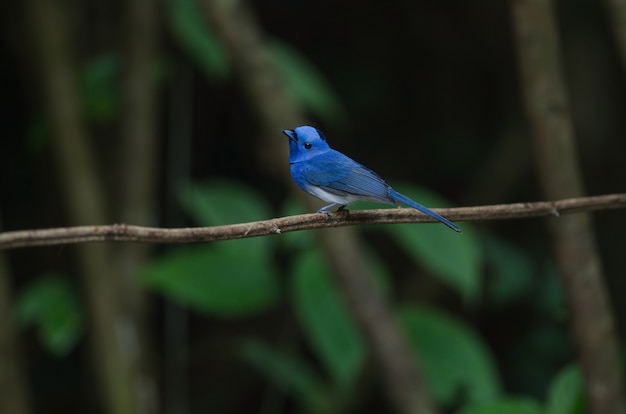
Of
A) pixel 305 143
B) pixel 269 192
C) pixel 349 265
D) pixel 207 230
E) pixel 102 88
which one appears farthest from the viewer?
pixel 269 192

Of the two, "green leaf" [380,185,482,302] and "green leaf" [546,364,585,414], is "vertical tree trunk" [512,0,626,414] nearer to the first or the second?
"green leaf" [546,364,585,414]

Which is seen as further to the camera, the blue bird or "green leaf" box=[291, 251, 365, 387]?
"green leaf" box=[291, 251, 365, 387]

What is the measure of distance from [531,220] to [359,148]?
1007 millimetres

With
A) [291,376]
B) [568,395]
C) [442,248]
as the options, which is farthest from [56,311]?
[568,395]

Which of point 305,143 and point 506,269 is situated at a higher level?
point 305,143

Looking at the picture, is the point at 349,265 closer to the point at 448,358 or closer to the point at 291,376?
the point at 448,358

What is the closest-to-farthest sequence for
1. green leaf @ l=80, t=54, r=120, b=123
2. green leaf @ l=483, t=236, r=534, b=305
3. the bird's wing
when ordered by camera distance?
1. the bird's wing
2. green leaf @ l=80, t=54, r=120, b=123
3. green leaf @ l=483, t=236, r=534, b=305

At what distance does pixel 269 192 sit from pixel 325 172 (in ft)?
8.62

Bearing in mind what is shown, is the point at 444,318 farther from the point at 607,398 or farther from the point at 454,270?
the point at 607,398

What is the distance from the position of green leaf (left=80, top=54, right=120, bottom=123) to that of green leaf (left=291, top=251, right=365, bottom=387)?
1028 mm

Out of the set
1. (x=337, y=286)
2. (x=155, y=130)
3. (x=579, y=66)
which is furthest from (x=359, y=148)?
(x=337, y=286)

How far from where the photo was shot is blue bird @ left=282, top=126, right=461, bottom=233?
184cm

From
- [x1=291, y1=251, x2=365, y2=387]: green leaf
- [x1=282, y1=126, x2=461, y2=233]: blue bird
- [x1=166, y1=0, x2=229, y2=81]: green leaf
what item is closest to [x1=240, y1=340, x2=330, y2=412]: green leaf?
[x1=291, y1=251, x2=365, y2=387]: green leaf

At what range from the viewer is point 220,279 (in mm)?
2672
